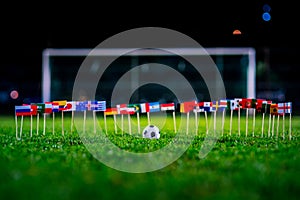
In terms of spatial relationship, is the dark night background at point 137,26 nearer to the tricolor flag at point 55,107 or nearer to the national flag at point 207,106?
the national flag at point 207,106

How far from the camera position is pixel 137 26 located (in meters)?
37.0

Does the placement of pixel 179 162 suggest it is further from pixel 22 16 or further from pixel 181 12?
pixel 22 16

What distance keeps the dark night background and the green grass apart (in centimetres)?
2175

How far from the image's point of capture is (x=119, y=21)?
120 ft

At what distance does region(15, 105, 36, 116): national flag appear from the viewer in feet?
55.6

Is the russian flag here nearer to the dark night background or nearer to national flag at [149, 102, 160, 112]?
national flag at [149, 102, 160, 112]

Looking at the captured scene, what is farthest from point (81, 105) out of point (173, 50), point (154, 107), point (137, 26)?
point (173, 50)

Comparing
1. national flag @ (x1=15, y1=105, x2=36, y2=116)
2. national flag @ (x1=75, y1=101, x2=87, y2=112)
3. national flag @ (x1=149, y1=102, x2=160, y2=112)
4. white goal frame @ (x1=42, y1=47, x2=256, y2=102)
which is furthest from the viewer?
white goal frame @ (x1=42, y1=47, x2=256, y2=102)

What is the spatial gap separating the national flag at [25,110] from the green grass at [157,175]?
2.90m

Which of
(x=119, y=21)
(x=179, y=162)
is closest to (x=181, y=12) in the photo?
(x=119, y=21)

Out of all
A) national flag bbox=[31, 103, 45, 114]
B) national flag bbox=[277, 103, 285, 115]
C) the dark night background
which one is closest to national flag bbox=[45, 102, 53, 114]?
national flag bbox=[31, 103, 45, 114]

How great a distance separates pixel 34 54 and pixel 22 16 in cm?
696

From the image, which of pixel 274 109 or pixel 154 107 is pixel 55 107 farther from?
pixel 274 109

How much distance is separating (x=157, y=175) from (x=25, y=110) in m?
8.38
